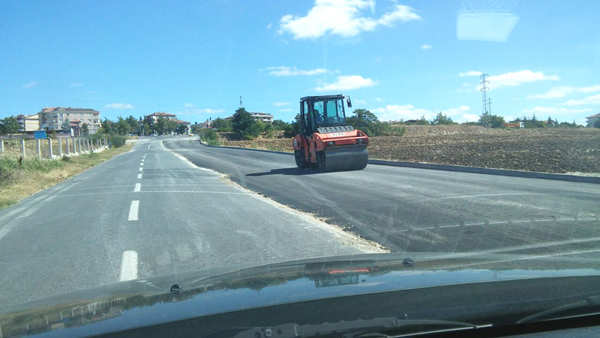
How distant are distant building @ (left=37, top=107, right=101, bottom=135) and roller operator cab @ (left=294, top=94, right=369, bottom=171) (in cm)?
13813

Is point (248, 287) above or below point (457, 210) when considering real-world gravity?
above

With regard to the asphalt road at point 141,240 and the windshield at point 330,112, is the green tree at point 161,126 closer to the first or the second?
the windshield at point 330,112

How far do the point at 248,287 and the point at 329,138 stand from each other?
49.1 feet

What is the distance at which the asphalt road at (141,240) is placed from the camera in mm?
5691

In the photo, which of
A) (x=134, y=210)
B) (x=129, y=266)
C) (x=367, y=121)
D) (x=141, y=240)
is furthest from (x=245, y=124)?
(x=129, y=266)

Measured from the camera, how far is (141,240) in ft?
24.3

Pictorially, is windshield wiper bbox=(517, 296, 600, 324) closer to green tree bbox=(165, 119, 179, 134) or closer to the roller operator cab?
the roller operator cab

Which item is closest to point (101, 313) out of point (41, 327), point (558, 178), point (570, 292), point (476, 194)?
point (41, 327)

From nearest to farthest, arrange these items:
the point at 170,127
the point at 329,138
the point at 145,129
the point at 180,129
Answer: the point at 329,138 < the point at 170,127 < the point at 145,129 < the point at 180,129

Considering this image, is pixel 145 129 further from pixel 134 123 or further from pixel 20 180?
pixel 20 180

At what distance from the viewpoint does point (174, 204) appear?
450 inches

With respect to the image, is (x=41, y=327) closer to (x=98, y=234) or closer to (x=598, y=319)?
(x=598, y=319)

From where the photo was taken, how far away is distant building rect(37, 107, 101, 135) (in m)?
152

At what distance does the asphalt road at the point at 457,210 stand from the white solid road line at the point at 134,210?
11.7ft
